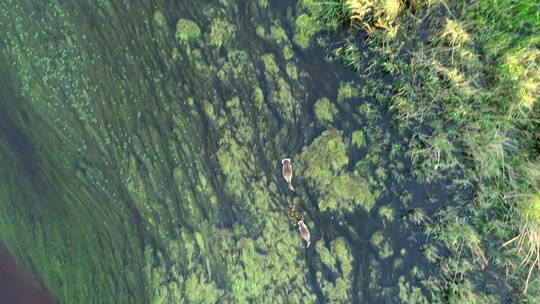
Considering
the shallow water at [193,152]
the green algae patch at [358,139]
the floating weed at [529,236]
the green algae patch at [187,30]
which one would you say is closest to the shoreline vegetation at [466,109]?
the floating weed at [529,236]

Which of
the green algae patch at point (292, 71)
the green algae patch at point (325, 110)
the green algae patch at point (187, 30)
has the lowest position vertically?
the green algae patch at point (325, 110)

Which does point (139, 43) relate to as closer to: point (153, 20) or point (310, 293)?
point (153, 20)

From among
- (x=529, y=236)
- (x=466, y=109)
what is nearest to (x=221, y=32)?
(x=466, y=109)

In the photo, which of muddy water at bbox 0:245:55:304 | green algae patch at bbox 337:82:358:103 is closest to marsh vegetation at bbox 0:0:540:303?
green algae patch at bbox 337:82:358:103

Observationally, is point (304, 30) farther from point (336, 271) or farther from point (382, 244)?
point (336, 271)

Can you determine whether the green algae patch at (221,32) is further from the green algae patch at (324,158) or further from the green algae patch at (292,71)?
the green algae patch at (324,158)

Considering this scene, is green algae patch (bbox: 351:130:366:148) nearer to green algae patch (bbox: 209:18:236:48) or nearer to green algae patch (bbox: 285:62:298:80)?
green algae patch (bbox: 285:62:298:80)

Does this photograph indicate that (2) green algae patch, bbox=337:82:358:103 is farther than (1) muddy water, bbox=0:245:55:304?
No
